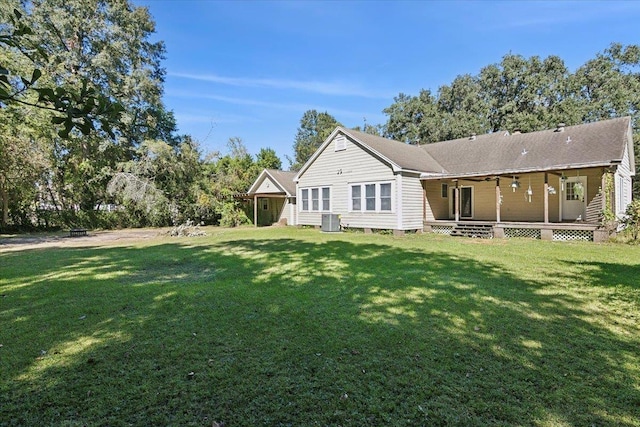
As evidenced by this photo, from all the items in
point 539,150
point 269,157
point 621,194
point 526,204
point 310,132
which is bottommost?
point 526,204

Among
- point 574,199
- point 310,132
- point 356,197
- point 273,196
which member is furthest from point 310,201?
point 310,132

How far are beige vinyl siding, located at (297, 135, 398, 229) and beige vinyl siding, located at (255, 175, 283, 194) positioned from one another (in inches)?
134

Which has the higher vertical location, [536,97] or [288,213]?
[536,97]

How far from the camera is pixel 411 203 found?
53.5ft

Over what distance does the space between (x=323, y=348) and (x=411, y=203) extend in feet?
44.4

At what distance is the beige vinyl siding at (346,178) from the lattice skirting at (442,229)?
6.73 ft

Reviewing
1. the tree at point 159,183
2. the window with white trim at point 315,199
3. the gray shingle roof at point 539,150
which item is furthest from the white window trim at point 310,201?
the tree at point 159,183

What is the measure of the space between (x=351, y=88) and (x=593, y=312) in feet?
96.8

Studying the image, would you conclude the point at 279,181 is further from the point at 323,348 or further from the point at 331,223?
the point at 323,348

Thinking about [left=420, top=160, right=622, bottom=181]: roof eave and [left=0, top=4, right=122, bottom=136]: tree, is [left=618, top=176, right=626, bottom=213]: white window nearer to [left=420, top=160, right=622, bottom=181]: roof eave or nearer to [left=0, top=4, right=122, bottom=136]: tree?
[left=420, top=160, right=622, bottom=181]: roof eave

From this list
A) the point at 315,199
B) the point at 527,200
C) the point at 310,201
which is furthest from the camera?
the point at 310,201

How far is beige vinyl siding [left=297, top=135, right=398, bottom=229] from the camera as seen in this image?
647 inches

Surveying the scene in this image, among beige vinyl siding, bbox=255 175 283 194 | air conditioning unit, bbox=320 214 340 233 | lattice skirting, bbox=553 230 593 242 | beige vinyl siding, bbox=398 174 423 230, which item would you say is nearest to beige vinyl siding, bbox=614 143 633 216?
lattice skirting, bbox=553 230 593 242

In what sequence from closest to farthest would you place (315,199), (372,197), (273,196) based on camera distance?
(372,197) → (315,199) → (273,196)
